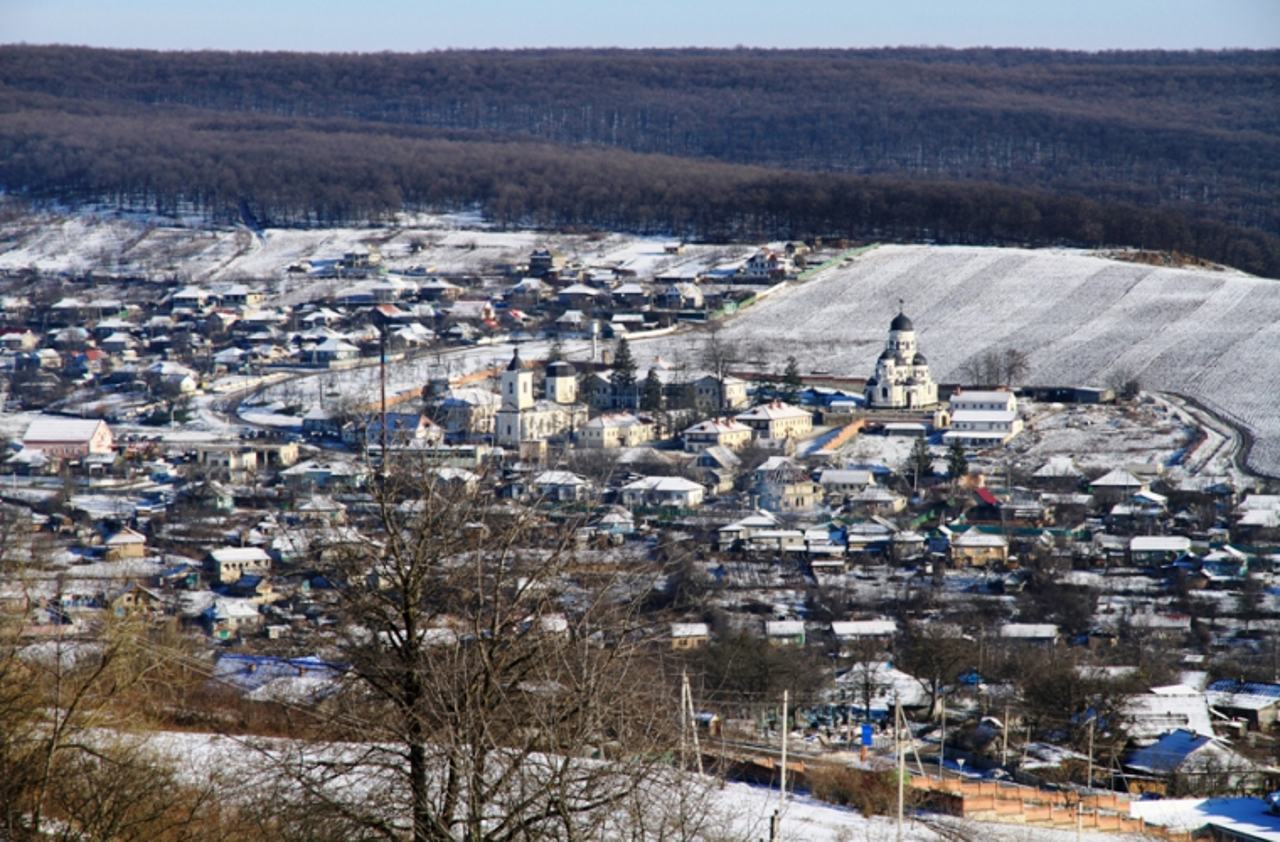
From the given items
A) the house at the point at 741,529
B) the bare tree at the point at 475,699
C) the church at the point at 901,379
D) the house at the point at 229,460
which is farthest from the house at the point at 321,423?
the bare tree at the point at 475,699

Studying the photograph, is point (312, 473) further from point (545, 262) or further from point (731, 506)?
point (545, 262)

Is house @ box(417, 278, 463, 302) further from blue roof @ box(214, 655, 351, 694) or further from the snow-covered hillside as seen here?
blue roof @ box(214, 655, 351, 694)

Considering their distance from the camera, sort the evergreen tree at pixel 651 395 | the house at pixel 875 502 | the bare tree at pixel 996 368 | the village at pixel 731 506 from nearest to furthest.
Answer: the village at pixel 731 506 → the house at pixel 875 502 → the evergreen tree at pixel 651 395 → the bare tree at pixel 996 368

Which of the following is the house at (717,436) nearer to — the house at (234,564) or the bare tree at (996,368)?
the bare tree at (996,368)

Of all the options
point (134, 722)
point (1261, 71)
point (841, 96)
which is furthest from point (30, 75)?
point (134, 722)

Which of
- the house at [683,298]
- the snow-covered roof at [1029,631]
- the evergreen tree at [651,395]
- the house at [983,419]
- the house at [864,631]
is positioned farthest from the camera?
the house at [683,298]

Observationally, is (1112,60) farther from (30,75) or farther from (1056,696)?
(1056,696)
